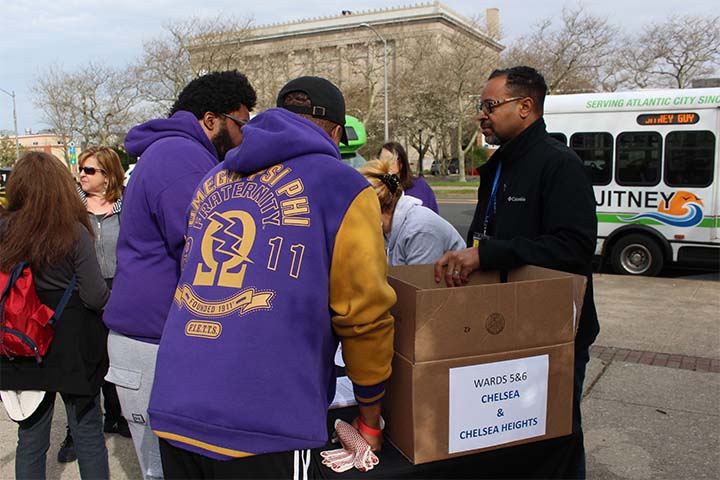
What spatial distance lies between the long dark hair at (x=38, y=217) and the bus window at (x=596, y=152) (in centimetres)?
859

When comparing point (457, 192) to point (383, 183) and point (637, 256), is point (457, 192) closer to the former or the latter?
point (637, 256)

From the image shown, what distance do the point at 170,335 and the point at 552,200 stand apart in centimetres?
150

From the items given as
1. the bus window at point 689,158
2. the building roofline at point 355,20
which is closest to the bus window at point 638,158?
the bus window at point 689,158

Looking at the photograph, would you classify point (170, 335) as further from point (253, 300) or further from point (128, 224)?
point (128, 224)

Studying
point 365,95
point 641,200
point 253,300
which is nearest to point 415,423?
point 253,300

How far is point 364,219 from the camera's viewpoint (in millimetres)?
1636

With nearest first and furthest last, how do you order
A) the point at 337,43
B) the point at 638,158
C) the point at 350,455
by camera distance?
the point at 350,455 < the point at 638,158 < the point at 337,43

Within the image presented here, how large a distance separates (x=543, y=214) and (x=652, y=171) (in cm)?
822

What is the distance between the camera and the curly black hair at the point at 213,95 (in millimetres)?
2600

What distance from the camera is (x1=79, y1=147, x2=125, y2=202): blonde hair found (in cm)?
452

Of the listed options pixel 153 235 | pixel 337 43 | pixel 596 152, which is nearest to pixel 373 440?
pixel 153 235

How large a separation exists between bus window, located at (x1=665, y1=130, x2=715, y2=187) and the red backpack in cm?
916

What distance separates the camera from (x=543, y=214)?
243cm

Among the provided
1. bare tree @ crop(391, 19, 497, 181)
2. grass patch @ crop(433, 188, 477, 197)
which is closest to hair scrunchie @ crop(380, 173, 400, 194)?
grass patch @ crop(433, 188, 477, 197)
